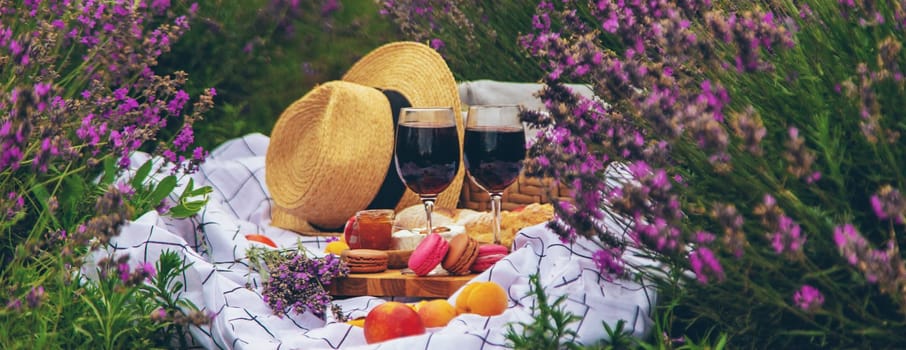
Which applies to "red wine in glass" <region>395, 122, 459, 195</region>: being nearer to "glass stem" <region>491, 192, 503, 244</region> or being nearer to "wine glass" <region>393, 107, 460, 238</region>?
"wine glass" <region>393, 107, 460, 238</region>

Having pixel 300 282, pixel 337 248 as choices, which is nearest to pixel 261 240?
pixel 337 248

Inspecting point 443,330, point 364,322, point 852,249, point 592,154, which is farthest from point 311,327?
point 852,249

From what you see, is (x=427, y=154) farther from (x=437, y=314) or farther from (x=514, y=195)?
(x=514, y=195)

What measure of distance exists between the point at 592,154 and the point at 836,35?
1.72 feet

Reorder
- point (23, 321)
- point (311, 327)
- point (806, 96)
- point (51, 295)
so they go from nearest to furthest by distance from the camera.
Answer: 1. point (806, 96)
2. point (23, 321)
3. point (51, 295)
4. point (311, 327)

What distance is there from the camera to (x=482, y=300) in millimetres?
2061

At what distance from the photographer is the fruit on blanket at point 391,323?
1.98 meters

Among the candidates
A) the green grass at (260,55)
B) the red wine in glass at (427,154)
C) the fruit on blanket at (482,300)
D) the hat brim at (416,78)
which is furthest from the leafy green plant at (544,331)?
the green grass at (260,55)

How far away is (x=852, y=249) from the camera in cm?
119

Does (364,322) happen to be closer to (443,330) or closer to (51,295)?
(443,330)

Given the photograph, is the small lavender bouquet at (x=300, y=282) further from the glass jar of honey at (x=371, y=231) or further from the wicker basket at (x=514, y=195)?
the wicker basket at (x=514, y=195)

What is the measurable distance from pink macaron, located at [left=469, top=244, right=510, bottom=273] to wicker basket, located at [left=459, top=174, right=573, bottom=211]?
0.68 m

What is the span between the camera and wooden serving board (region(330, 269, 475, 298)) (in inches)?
91.5

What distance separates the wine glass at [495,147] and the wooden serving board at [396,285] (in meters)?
0.26
